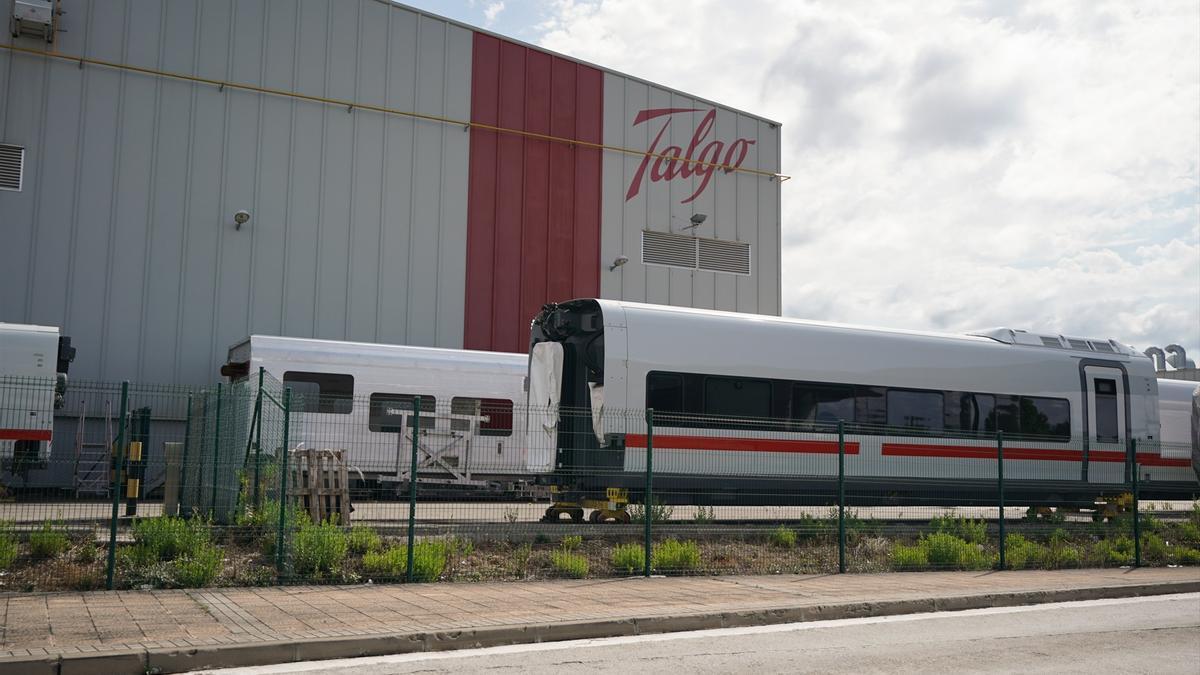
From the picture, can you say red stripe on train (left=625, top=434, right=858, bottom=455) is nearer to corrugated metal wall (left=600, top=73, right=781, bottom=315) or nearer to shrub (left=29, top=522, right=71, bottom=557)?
shrub (left=29, top=522, right=71, bottom=557)

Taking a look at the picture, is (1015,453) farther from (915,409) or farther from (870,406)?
(870,406)

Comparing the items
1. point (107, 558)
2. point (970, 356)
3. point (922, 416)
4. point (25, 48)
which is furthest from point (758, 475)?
point (25, 48)

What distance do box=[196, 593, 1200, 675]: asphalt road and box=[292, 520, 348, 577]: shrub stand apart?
3.63 metres

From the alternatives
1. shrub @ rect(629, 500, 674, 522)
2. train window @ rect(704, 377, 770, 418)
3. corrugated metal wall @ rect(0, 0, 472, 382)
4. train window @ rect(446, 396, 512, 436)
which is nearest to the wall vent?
corrugated metal wall @ rect(0, 0, 472, 382)

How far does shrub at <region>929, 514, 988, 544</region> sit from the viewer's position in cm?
1689

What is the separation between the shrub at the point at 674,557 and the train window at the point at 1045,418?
1006cm

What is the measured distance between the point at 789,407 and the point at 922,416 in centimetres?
314

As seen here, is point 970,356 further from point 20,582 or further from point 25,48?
point 25,48

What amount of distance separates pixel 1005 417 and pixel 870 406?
337cm

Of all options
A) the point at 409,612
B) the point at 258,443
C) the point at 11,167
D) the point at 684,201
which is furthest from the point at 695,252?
the point at 409,612

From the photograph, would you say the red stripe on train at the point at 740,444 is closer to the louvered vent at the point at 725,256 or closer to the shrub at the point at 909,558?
the shrub at the point at 909,558

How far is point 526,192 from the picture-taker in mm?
29156

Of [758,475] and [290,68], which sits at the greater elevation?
[290,68]

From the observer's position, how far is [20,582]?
10.7 m
